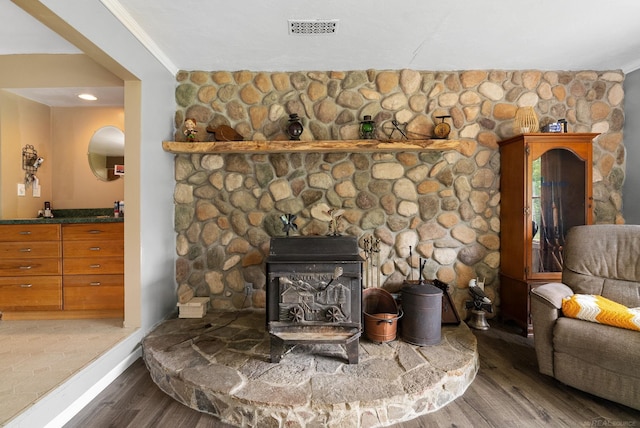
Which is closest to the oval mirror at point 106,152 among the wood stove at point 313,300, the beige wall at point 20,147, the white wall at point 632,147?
the beige wall at point 20,147

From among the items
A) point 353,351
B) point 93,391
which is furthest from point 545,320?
point 93,391

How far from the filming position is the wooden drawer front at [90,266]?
2662 mm

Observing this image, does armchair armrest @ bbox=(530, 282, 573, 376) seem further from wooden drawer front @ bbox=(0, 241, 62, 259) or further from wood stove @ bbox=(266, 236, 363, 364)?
wooden drawer front @ bbox=(0, 241, 62, 259)

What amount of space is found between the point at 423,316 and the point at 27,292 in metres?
3.49

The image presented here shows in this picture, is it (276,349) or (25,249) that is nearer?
(276,349)

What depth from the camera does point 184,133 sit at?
2.86 meters

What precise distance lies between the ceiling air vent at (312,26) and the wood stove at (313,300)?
5.74ft

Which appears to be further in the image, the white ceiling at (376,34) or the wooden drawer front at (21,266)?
the wooden drawer front at (21,266)

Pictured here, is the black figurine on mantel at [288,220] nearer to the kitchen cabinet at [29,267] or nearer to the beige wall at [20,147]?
the kitchen cabinet at [29,267]

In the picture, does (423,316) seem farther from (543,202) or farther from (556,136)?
(556,136)

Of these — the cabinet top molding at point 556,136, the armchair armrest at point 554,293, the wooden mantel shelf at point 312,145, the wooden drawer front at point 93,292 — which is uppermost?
the cabinet top molding at point 556,136

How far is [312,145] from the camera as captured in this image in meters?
2.60

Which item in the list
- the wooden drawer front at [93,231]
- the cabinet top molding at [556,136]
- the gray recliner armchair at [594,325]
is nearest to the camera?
the gray recliner armchair at [594,325]

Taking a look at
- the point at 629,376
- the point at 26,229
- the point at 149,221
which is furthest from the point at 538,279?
the point at 26,229
